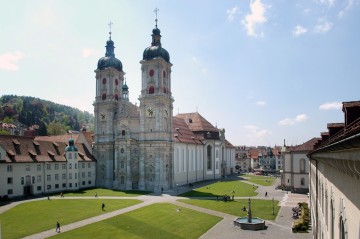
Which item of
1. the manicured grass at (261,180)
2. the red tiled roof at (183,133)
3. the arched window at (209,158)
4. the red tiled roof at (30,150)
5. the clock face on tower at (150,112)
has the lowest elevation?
the manicured grass at (261,180)

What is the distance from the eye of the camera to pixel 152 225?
3619cm

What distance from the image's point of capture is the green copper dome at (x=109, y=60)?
78.0m

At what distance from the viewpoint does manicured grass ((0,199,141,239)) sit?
3412cm

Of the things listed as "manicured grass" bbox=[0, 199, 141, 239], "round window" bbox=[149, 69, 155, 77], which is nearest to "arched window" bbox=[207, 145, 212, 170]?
"round window" bbox=[149, 69, 155, 77]

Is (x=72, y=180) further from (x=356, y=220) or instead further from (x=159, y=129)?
(x=356, y=220)

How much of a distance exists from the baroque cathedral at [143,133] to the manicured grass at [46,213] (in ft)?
53.7

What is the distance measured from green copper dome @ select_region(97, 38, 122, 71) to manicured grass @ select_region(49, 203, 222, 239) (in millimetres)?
43058

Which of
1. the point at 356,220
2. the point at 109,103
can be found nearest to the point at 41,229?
the point at 356,220

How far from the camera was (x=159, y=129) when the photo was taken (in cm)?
6806

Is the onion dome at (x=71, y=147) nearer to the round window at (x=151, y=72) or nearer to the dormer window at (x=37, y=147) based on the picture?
the dormer window at (x=37, y=147)

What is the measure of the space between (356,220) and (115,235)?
94.4 ft

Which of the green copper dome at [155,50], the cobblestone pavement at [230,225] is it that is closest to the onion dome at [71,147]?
the cobblestone pavement at [230,225]

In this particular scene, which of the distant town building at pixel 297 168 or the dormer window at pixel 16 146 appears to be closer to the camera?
the dormer window at pixel 16 146

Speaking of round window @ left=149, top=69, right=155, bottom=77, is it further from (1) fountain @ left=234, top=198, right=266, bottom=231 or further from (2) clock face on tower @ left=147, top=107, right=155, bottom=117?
(1) fountain @ left=234, top=198, right=266, bottom=231
